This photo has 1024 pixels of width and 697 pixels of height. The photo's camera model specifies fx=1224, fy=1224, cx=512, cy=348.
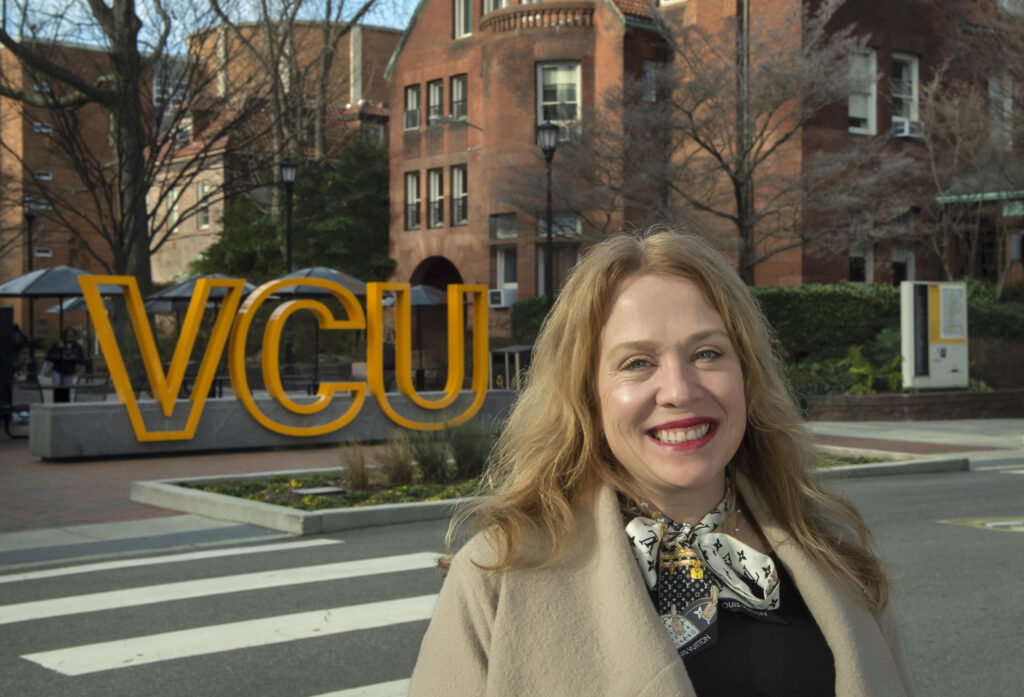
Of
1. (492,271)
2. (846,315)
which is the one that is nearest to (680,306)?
(846,315)

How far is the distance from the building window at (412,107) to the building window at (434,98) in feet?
2.16

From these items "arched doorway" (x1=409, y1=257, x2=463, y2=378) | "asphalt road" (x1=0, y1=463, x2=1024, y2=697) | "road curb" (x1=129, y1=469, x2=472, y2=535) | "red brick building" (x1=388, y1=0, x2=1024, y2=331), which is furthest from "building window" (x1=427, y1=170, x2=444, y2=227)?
"asphalt road" (x1=0, y1=463, x2=1024, y2=697)

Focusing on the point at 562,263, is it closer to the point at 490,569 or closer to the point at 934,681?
the point at 934,681

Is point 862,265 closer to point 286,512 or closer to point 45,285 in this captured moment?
point 45,285

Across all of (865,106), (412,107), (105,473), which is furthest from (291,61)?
(105,473)

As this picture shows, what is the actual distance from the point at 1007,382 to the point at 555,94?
16.8m

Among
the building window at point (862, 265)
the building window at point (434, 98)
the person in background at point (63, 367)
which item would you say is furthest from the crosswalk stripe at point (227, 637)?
the building window at point (434, 98)

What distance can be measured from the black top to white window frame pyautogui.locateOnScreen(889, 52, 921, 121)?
3286 centimetres

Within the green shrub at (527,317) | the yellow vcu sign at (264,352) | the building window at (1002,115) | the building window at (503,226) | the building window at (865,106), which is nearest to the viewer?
the yellow vcu sign at (264,352)

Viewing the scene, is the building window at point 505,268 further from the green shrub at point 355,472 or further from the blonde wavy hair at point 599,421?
the blonde wavy hair at point 599,421

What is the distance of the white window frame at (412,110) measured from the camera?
142 ft

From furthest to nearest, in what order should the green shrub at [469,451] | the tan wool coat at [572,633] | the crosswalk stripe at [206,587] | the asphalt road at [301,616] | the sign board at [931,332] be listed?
the sign board at [931,332] → the green shrub at [469,451] → the crosswalk stripe at [206,587] → the asphalt road at [301,616] → the tan wool coat at [572,633]

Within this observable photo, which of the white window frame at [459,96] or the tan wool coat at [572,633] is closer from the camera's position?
the tan wool coat at [572,633]

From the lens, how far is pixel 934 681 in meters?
6.13
